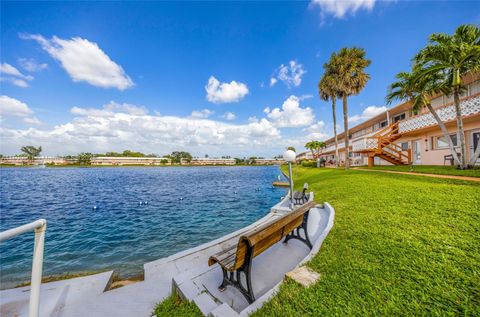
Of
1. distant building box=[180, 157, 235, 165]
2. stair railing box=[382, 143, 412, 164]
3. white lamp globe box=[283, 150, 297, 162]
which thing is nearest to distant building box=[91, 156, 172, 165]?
distant building box=[180, 157, 235, 165]

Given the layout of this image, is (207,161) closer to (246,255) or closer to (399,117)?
(399,117)

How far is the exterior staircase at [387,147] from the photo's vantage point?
67.9ft

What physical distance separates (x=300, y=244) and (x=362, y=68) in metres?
24.6

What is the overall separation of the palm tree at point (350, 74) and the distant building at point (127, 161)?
515 feet

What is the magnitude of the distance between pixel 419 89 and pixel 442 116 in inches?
150

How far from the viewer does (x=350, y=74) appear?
71.7ft

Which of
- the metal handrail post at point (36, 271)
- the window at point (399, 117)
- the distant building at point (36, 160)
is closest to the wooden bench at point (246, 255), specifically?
the metal handrail post at point (36, 271)

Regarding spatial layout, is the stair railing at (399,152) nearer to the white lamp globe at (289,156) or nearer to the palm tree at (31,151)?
the white lamp globe at (289,156)

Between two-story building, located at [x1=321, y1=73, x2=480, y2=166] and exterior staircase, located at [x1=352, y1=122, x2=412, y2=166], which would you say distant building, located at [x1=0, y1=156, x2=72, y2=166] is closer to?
exterior staircase, located at [x1=352, y1=122, x2=412, y2=166]

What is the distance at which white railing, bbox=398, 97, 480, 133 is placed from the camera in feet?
42.7

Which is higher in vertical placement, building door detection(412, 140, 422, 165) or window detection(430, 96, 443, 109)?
window detection(430, 96, 443, 109)

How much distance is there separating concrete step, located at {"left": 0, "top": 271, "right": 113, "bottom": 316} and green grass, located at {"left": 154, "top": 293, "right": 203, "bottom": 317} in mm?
1615

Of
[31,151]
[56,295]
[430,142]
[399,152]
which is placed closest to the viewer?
[56,295]

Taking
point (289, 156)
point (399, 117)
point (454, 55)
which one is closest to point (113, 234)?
point (289, 156)
